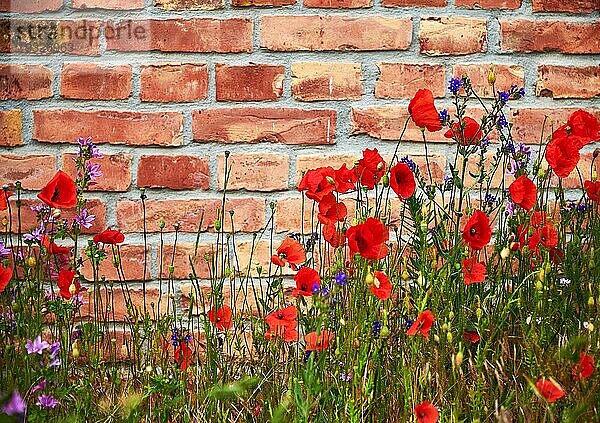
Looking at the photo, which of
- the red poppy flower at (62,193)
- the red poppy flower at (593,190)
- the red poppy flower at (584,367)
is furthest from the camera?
the red poppy flower at (593,190)

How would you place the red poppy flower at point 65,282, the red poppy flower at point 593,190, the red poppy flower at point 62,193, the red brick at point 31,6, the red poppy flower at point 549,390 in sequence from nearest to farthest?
the red poppy flower at point 549,390
the red poppy flower at point 62,193
the red poppy flower at point 65,282
the red poppy flower at point 593,190
the red brick at point 31,6

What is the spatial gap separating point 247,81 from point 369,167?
0.49 metres

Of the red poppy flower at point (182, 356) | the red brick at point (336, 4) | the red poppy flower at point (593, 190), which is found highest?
the red brick at point (336, 4)

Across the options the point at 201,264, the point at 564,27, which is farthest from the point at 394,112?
the point at 201,264

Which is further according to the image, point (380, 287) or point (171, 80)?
A: point (171, 80)

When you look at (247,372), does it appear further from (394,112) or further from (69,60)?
(69,60)

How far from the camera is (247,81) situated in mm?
1764

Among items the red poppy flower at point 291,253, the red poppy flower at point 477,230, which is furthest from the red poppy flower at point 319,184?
the red poppy flower at point 477,230

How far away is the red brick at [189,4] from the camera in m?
1.75

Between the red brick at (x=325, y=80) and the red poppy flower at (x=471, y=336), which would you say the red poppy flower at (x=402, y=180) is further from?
the red brick at (x=325, y=80)

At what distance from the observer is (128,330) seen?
1799mm

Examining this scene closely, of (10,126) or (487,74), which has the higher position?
(487,74)

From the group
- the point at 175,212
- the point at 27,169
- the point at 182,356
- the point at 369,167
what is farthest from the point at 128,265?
the point at 369,167

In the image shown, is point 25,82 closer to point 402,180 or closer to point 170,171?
point 170,171
